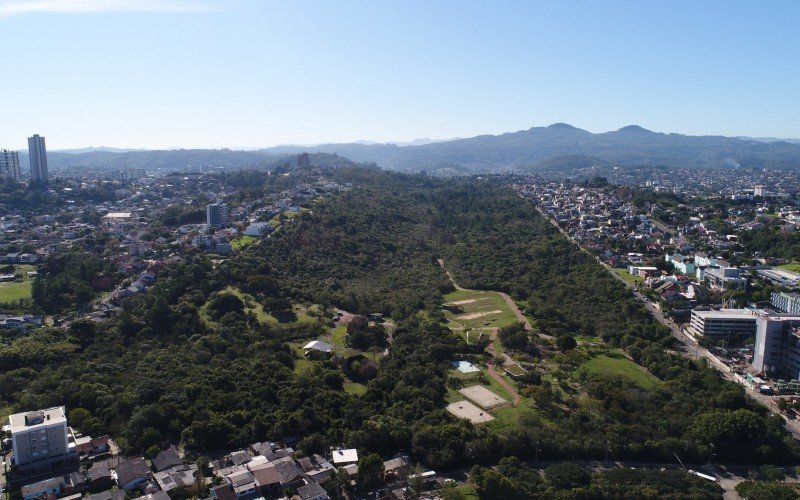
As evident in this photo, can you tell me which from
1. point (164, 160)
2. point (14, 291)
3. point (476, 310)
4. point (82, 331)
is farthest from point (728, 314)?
point (164, 160)

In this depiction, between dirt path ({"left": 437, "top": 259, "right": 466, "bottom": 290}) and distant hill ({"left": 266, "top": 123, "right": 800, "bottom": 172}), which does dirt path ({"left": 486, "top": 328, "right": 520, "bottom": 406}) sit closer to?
dirt path ({"left": 437, "top": 259, "right": 466, "bottom": 290})

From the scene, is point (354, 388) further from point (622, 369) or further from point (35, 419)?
point (622, 369)

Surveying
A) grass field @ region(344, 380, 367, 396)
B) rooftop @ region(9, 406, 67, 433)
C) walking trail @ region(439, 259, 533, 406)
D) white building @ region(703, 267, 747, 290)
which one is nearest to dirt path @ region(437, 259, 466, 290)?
walking trail @ region(439, 259, 533, 406)

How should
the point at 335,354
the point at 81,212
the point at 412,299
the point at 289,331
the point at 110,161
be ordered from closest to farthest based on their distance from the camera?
1. the point at 335,354
2. the point at 289,331
3. the point at 412,299
4. the point at 81,212
5. the point at 110,161

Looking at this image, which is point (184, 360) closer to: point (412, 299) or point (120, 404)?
point (120, 404)

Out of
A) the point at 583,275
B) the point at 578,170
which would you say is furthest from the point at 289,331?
the point at 578,170
